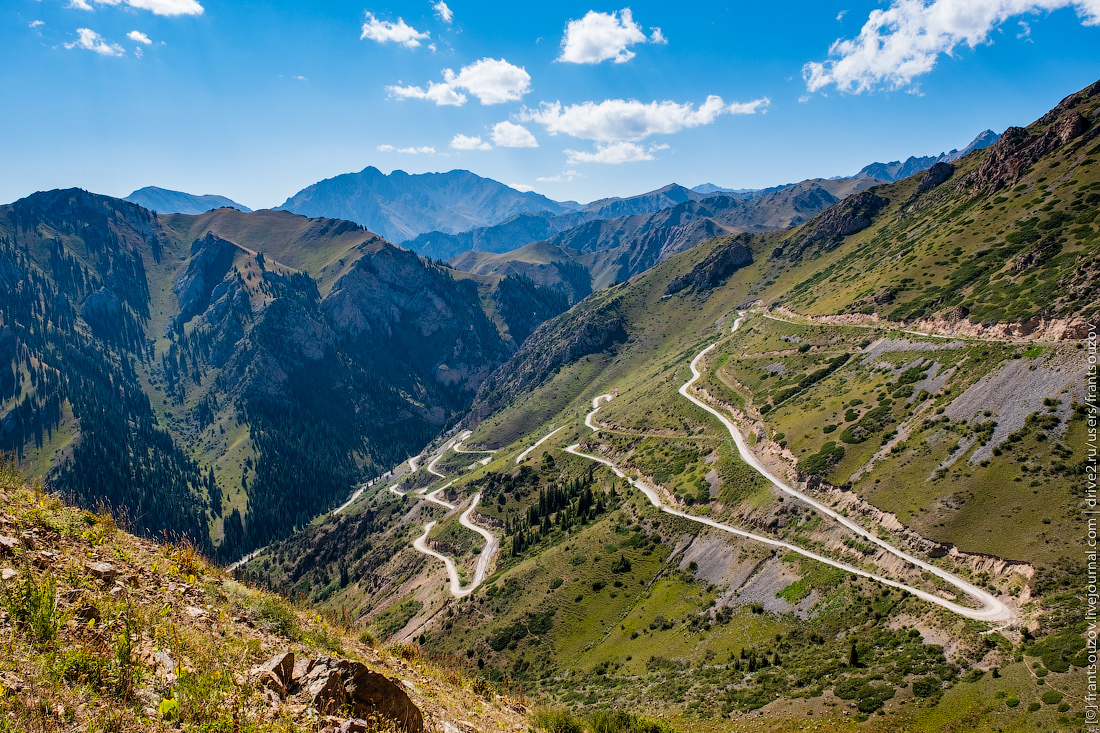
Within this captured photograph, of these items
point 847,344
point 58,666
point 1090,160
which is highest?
point 1090,160

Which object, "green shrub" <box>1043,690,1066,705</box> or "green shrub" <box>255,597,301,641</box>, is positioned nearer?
"green shrub" <box>255,597,301,641</box>

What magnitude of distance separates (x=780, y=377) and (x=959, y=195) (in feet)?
338

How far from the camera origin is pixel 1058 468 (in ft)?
161

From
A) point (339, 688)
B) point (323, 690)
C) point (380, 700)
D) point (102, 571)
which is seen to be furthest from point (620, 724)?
point (102, 571)

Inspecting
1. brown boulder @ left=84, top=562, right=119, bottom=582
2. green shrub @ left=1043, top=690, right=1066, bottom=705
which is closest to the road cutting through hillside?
green shrub @ left=1043, top=690, right=1066, bottom=705

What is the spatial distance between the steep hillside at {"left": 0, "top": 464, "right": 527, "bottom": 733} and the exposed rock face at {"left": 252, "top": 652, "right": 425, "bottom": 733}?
3 centimetres

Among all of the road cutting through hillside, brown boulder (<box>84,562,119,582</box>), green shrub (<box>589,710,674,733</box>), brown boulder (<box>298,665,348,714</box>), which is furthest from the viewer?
the road cutting through hillside

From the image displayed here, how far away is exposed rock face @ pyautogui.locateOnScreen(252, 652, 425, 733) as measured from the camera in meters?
11.1

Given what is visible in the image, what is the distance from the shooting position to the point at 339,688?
11.6 m

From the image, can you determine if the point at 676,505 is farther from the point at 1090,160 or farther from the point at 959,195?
the point at 959,195

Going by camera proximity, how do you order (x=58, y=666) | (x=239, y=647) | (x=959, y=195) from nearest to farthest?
1. (x=58, y=666)
2. (x=239, y=647)
3. (x=959, y=195)

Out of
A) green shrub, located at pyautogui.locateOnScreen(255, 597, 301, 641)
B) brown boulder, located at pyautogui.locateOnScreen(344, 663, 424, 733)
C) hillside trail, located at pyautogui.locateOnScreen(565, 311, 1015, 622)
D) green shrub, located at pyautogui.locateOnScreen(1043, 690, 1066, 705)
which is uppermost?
green shrub, located at pyautogui.locateOnScreen(255, 597, 301, 641)

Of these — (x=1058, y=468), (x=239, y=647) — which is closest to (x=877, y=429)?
(x=1058, y=468)

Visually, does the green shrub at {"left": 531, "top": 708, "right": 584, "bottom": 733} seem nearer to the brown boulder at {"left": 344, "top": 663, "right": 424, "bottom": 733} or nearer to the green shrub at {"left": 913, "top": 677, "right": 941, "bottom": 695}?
the brown boulder at {"left": 344, "top": 663, "right": 424, "bottom": 733}
